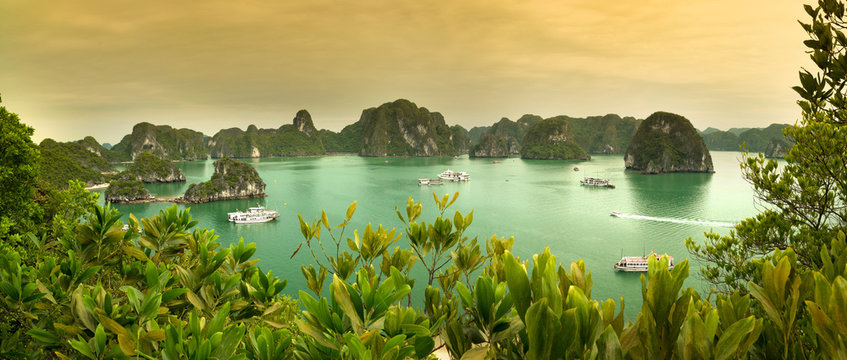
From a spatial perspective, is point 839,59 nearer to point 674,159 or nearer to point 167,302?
point 167,302

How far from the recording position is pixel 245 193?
64375mm

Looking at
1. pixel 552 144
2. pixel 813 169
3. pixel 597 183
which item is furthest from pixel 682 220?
pixel 552 144

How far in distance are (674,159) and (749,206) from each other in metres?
65.2

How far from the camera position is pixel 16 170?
10906 mm

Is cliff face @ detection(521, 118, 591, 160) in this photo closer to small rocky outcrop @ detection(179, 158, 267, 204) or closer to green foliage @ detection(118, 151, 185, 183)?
small rocky outcrop @ detection(179, 158, 267, 204)

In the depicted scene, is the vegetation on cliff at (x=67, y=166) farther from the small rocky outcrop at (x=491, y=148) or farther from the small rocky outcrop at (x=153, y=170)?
the small rocky outcrop at (x=491, y=148)

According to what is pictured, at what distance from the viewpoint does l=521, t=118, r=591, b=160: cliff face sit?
16312 cm

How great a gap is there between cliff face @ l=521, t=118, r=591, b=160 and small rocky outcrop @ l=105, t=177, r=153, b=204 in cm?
14713

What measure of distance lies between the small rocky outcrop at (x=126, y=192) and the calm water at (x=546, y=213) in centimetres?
440

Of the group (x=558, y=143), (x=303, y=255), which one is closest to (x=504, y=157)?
(x=558, y=143)

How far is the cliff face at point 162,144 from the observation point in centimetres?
15150

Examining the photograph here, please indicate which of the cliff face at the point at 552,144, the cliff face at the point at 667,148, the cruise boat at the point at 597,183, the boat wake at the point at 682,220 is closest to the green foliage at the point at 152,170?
the boat wake at the point at 682,220

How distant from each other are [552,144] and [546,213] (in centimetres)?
12726

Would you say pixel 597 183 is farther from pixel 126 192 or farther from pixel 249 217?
pixel 126 192
